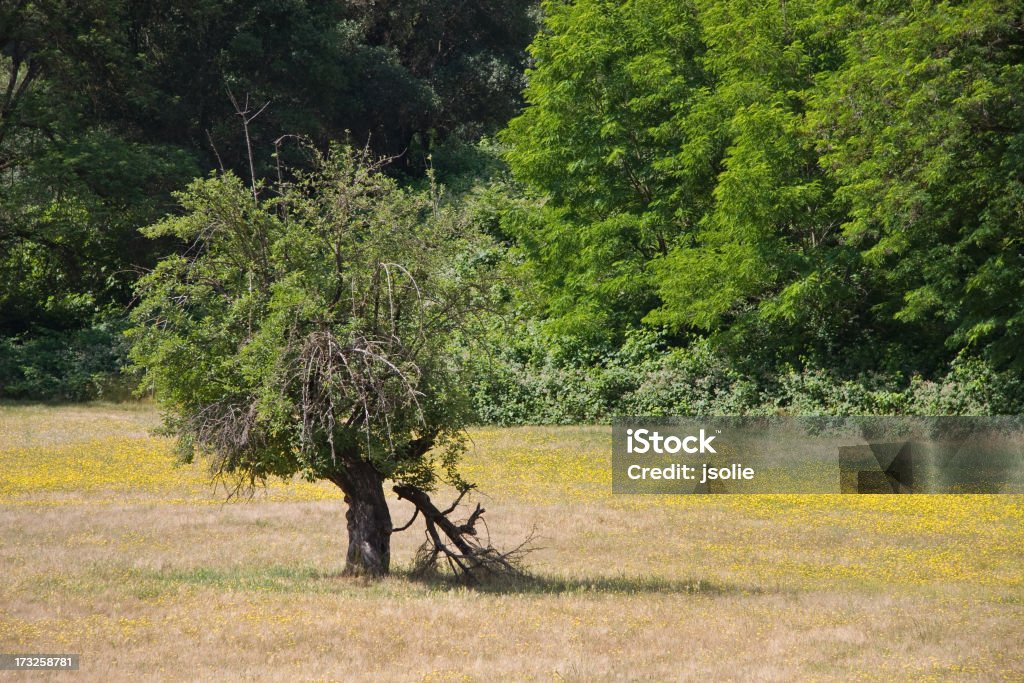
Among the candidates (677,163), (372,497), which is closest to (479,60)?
(677,163)

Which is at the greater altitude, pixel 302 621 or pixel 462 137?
pixel 462 137

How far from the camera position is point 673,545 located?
19734mm

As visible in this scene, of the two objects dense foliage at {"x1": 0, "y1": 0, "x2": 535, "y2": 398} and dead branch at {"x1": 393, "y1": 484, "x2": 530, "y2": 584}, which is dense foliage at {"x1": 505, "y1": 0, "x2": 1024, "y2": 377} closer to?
dense foliage at {"x1": 0, "y1": 0, "x2": 535, "y2": 398}

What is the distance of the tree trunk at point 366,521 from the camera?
1507 cm

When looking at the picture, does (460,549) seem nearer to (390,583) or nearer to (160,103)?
(390,583)

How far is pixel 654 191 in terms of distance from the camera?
115ft

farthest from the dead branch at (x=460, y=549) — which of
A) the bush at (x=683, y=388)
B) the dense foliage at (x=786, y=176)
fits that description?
the dense foliage at (x=786, y=176)

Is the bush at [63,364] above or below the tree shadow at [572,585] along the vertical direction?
above

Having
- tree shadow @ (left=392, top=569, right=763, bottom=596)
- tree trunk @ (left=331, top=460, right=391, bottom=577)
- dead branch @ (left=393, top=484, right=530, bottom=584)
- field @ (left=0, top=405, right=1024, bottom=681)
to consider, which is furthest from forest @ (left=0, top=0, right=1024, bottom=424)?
field @ (left=0, top=405, right=1024, bottom=681)

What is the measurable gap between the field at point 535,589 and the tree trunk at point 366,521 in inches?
12.2

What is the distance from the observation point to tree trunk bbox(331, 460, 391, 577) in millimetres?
15070

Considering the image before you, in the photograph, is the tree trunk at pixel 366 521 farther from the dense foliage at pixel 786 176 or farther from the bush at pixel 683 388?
the dense foliage at pixel 786 176

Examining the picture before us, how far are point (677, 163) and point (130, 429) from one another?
17270 mm

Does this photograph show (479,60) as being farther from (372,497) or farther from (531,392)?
(372,497)
